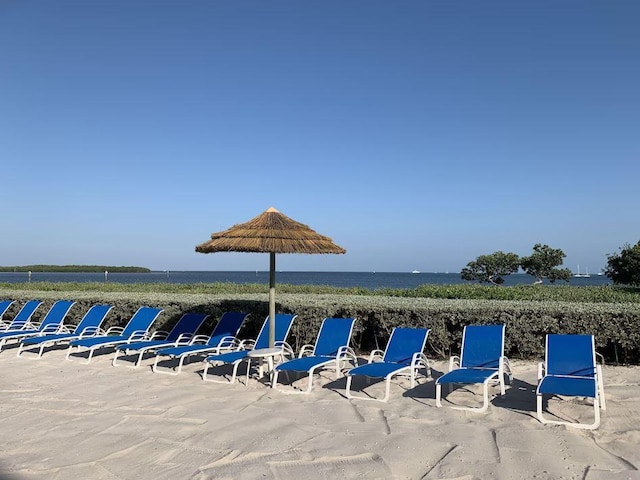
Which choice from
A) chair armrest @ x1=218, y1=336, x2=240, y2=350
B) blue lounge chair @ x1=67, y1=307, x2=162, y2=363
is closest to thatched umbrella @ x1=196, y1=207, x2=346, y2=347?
chair armrest @ x1=218, y1=336, x2=240, y2=350

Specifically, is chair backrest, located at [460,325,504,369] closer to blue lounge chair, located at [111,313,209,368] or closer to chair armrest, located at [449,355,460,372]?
chair armrest, located at [449,355,460,372]

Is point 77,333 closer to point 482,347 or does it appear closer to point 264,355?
point 264,355

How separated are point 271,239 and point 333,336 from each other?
1591mm

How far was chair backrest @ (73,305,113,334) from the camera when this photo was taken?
9219mm

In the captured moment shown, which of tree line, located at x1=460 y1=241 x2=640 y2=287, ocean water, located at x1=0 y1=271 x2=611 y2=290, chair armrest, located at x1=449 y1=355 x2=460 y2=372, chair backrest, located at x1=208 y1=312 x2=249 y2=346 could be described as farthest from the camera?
ocean water, located at x1=0 y1=271 x2=611 y2=290

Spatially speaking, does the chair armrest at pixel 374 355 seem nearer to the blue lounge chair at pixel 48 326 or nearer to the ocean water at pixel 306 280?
the blue lounge chair at pixel 48 326

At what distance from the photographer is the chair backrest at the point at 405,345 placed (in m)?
6.43

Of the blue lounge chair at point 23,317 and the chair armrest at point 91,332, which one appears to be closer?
the chair armrest at point 91,332

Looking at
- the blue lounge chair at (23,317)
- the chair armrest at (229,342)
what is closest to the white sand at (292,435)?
the chair armrest at (229,342)

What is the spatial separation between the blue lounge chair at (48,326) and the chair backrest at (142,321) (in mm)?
1622

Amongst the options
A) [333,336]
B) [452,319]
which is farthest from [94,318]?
[452,319]

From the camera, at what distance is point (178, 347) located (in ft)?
24.8

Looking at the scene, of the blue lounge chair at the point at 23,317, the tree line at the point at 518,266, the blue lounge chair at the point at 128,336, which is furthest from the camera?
the tree line at the point at 518,266

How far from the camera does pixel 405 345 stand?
6559 millimetres
